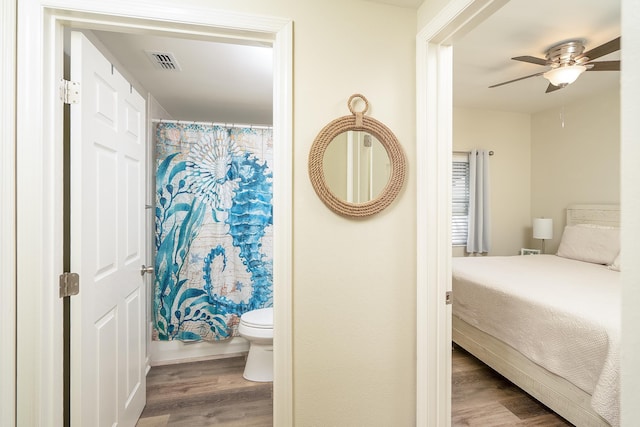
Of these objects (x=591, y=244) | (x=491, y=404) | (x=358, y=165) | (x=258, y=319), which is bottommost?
(x=491, y=404)

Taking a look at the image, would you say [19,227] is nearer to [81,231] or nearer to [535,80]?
[81,231]

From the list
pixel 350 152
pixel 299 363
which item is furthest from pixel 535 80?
pixel 299 363

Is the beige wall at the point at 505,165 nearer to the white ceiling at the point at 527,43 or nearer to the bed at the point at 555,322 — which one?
the white ceiling at the point at 527,43

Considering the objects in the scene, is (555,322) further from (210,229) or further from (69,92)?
(69,92)

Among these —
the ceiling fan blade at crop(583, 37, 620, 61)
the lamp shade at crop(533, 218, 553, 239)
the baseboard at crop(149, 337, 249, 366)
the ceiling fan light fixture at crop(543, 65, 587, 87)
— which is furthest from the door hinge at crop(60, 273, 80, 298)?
the lamp shade at crop(533, 218, 553, 239)

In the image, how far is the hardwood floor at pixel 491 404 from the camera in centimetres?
202

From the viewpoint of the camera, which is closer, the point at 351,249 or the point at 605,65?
the point at 351,249

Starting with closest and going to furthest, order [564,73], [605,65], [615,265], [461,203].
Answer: [605,65], [564,73], [615,265], [461,203]

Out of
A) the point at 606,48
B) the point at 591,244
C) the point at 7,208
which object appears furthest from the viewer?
the point at 591,244

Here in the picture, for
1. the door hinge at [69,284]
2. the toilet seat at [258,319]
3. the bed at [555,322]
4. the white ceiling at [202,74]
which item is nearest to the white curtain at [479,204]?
the bed at [555,322]

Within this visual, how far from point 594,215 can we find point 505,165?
1190 mm

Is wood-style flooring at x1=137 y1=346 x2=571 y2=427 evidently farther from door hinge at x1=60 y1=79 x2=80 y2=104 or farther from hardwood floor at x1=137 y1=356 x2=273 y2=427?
door hinge at x1=60 y1=79 x2=80 y2=104

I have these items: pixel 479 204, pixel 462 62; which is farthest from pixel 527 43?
pixel 479 204

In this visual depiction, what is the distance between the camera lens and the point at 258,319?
2.49m
